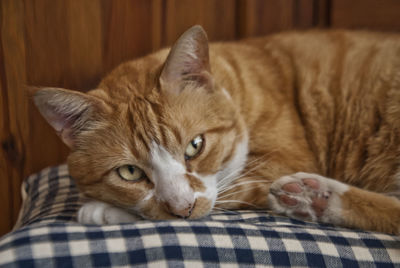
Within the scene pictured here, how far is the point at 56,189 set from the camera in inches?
62.6

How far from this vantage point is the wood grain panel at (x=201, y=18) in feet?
6.13

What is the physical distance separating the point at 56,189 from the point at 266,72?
3.00ft

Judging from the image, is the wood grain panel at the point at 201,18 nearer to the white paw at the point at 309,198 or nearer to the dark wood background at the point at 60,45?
the dark wood background at the point at 60,45

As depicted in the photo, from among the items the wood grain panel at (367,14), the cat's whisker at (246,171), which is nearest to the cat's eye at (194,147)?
the cat's whisker at (246,171)

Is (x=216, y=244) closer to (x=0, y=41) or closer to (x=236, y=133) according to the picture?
(x=236, y=133)

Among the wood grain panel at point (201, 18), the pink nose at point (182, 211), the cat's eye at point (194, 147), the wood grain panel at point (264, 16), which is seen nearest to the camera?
the pink nose at point (182, 211)

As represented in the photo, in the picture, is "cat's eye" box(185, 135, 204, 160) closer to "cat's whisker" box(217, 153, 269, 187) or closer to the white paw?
"cat's whisker" box(217, 153, 269, 187)

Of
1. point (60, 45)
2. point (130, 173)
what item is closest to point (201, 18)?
point (60, 45)

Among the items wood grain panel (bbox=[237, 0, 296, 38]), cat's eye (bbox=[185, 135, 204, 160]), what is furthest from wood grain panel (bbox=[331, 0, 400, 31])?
cat's eye (bbox=[185, 135, 204, 160])

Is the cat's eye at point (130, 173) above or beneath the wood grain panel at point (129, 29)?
beneath

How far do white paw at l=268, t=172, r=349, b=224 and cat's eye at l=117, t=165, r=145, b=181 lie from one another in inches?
15.4

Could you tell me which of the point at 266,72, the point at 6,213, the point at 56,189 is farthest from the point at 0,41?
the point at 266,72

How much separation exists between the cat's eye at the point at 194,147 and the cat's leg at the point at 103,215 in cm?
24

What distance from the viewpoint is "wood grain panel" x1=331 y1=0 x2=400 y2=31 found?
2059mm
